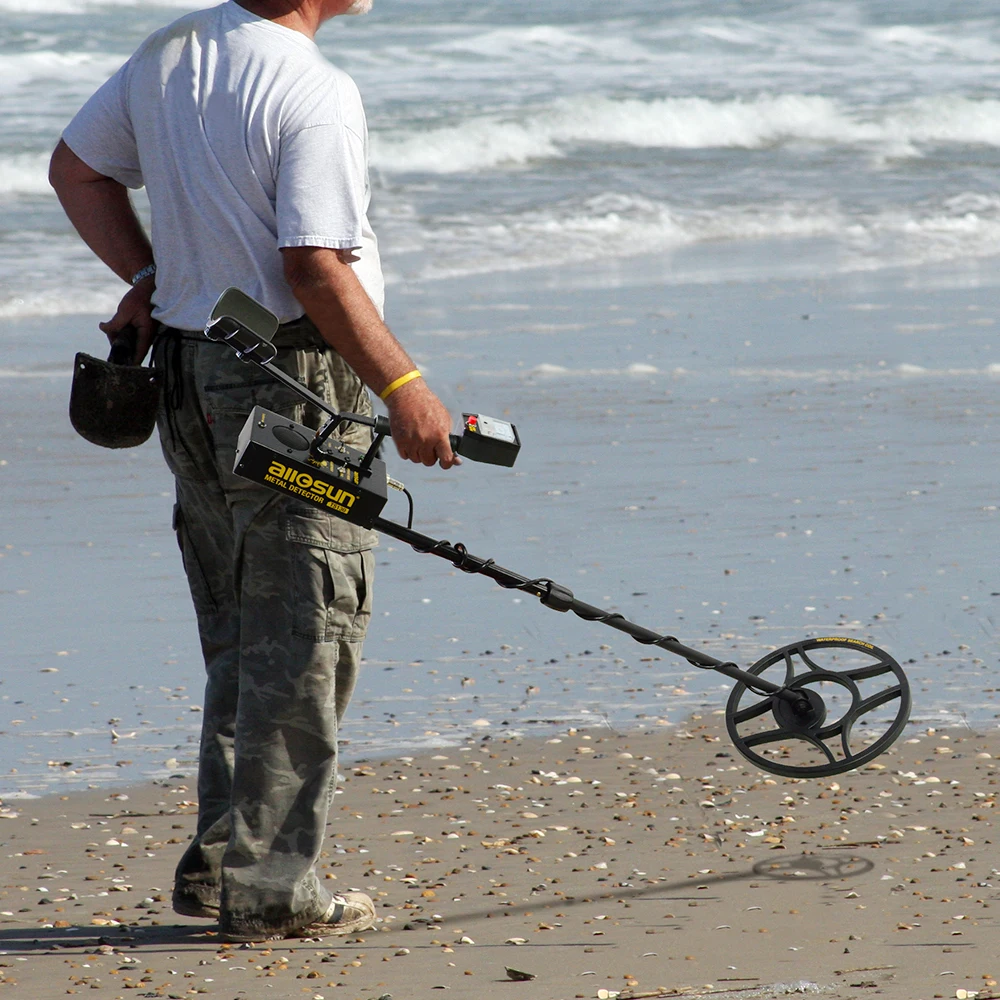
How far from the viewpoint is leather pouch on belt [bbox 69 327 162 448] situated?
333cm

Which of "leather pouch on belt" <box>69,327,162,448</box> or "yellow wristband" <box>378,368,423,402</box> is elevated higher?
"yellow wristband" <box>378,368,423,402</box>

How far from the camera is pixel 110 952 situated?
3.26 metres

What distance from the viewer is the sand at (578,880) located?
3.08 metres

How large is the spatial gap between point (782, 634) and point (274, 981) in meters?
2.43

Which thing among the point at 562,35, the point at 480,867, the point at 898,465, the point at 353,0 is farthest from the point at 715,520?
the point at 562,35

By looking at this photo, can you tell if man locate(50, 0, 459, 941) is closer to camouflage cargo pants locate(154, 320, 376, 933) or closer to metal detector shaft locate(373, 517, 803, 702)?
camouflage cargo pants locate(154, 320, 376, 933)

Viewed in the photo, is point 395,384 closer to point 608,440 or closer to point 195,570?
point 195,570

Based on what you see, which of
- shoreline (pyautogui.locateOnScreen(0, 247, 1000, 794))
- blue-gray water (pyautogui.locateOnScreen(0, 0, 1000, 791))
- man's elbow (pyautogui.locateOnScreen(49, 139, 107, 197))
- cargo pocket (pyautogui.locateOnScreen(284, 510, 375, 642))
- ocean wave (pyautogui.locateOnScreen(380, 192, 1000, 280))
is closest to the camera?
cargo pocket (pyautogui.locateOnScreen(284, 510, 375, 642))

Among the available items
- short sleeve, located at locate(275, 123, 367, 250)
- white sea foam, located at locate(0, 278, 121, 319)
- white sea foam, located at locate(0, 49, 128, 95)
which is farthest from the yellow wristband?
white sea foam, located at locate(0, 49, 128, 95)

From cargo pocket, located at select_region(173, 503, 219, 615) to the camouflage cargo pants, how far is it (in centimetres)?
7

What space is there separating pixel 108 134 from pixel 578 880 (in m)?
Result: 1.75

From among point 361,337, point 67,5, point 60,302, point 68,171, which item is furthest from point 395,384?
point 67,5

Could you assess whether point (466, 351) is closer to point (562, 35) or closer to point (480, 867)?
point (480, 867)

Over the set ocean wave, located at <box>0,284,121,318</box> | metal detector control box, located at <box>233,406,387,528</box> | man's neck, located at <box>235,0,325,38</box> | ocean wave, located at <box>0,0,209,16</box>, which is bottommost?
ocean wave, located at <box>0,284,121,318</box>
